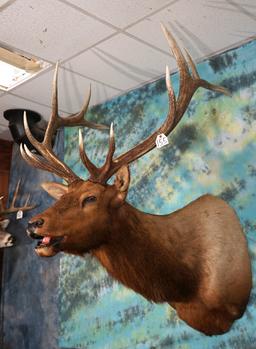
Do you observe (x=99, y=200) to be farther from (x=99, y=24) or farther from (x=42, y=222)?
(x=99, y=24)

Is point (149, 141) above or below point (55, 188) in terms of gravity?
above

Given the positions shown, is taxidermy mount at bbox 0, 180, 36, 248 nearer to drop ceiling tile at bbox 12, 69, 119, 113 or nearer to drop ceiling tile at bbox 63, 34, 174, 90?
drop ceiling tile at bbox 12, 69, 119, 113

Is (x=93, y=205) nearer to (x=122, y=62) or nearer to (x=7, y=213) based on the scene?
(x=122, y=62)

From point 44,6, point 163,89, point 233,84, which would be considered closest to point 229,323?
point 233,84

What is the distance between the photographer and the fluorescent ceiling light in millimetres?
3127

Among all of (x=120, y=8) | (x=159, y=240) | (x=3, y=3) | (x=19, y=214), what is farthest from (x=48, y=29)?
(x=19, y=214)

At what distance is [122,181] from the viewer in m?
2.47

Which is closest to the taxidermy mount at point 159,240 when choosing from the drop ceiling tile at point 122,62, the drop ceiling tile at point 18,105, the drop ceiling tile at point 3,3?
the drop ceiling tile at point 122,62

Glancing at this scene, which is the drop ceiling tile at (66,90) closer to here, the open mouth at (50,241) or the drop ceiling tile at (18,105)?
the drop ceiling tile at (18,105)

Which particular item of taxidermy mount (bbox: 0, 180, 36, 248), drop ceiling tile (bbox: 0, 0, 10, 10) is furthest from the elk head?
taxidermy mount (bbox: 0, 180, 36, 248)

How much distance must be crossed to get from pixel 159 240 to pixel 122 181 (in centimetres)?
40

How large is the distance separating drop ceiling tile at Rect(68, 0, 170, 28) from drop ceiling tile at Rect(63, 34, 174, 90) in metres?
0.20

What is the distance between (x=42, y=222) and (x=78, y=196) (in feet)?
0.83

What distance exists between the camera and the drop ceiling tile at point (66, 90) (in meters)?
3.45
